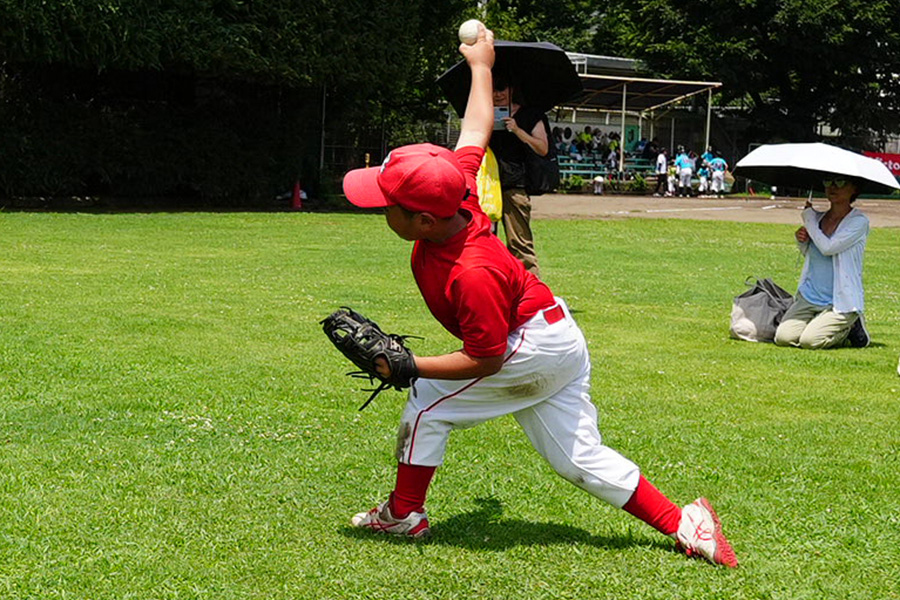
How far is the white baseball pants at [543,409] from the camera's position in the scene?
4270mm

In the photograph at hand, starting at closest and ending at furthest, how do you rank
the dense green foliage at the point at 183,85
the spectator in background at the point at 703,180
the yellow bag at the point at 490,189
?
1. the yellow bag at the point at 490,189
2. the dense green foliage at the point at 183,85
3. the spectator in background at the point at 703,180

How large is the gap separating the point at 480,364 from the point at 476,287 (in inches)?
10.9

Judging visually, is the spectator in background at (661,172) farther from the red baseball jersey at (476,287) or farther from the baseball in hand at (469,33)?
the red baseball jersey at (476,287)

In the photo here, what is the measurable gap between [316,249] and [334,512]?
1232 centimetres

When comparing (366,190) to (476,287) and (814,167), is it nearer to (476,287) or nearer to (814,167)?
(476,287)

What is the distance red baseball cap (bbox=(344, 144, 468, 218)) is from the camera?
13.1 feet

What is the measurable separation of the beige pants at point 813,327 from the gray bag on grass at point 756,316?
0.34ft

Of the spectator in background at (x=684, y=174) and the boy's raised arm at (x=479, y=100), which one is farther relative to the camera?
the spectator in background at (x=684, y=174)

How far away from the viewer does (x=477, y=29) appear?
5.50 meters

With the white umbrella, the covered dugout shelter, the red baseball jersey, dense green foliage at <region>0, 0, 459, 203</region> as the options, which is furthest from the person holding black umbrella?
the covered dugout shelter

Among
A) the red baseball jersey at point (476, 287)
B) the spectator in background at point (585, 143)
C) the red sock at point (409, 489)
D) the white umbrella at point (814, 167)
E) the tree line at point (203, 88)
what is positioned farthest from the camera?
the spectator in background at point (585, 143)

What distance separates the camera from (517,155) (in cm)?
987

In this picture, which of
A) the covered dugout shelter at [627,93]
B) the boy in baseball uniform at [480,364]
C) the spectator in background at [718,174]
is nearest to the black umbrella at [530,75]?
the boy in baseball uniform at [480,364]

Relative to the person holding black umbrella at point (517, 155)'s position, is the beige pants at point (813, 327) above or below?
below
